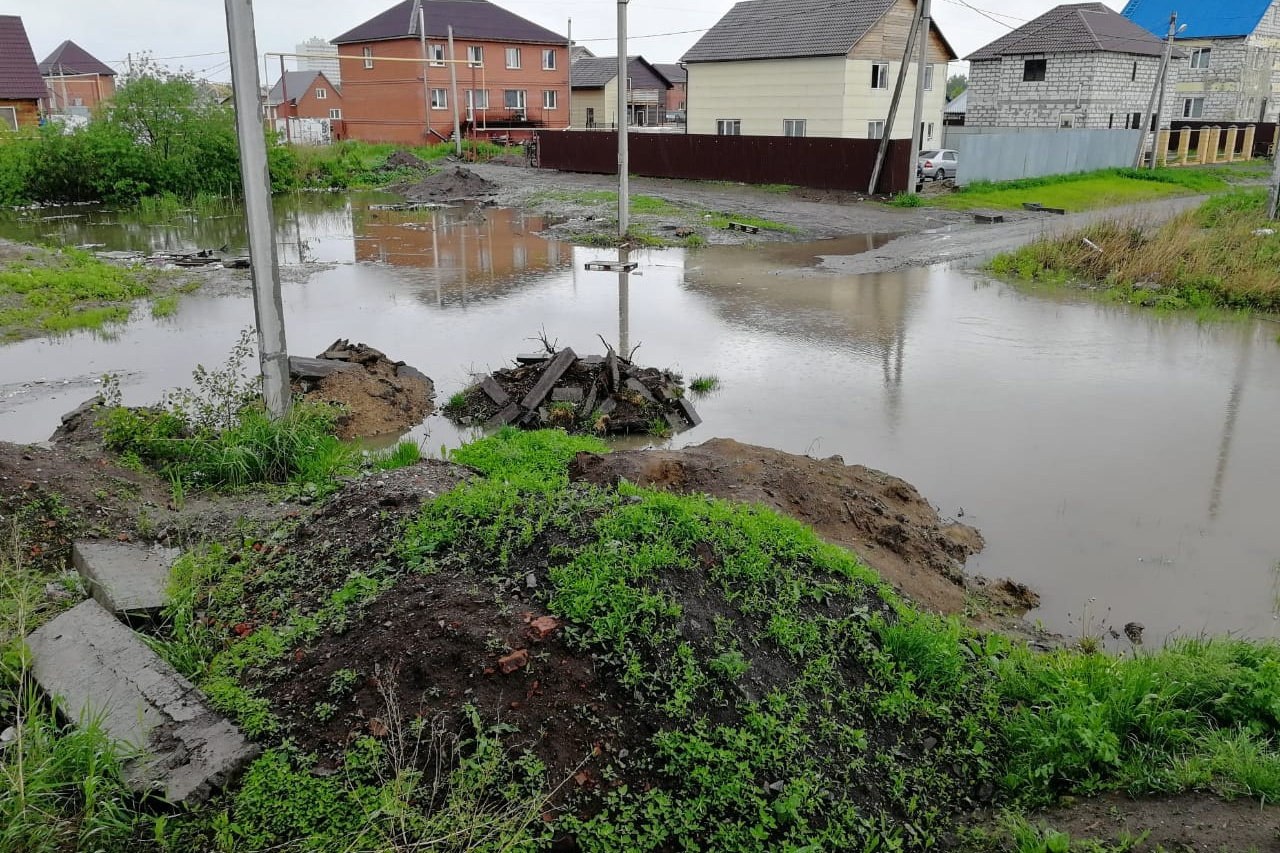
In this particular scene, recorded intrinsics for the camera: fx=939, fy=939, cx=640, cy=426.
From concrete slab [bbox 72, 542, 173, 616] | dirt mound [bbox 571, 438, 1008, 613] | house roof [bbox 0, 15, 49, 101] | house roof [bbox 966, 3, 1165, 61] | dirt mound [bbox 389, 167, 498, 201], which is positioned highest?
house roof [bbox 966, 3, 1165, 61]

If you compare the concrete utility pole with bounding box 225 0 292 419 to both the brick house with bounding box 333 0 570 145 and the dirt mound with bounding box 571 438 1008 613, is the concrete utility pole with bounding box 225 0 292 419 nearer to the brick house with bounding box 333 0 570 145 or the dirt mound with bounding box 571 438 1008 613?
the dirt mound with bounding box 571 438 1008 613

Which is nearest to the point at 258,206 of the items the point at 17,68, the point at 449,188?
the point at 449,188

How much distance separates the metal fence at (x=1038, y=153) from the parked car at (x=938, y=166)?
623 millimetres

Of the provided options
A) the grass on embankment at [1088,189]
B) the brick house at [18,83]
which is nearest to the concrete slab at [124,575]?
Answer: the grass on embankment at [1088,189]

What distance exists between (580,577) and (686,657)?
26.1 inches

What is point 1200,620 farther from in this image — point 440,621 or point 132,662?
point 132,662

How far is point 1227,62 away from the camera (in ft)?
153

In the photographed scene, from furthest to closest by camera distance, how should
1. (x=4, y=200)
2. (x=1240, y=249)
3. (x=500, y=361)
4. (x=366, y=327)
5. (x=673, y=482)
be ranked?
(x=4, y=200), (x=1240, y=249), (x=366, y=327), (x=500, y=361), (x=673, y=482)

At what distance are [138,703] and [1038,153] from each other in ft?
111

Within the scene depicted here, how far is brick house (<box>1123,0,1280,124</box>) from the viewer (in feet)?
150

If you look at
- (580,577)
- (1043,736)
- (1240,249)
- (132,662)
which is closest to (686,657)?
(580,577)

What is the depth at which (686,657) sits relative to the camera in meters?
4.14

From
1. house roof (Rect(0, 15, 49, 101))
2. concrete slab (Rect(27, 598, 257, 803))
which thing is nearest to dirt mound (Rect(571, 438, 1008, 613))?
concrete slab (Rect(27, 598, 257, 803))

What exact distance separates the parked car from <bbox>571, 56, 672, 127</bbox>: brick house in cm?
2423
